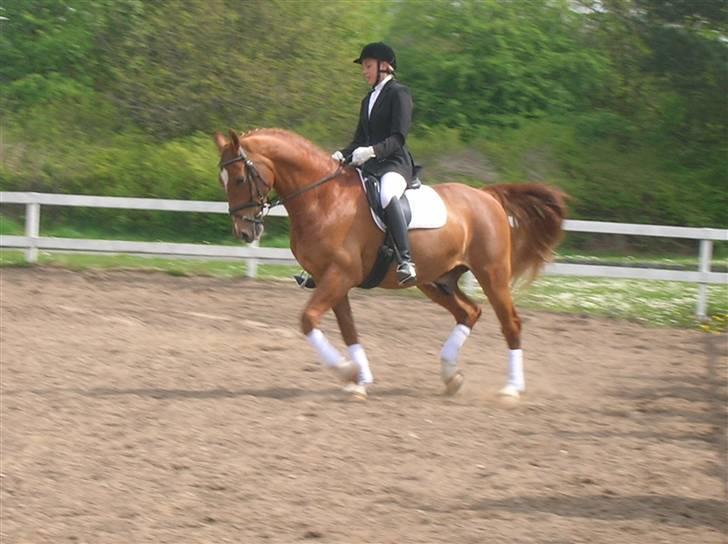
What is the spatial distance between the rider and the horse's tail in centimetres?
145

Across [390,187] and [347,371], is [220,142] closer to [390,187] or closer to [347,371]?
[390,187]

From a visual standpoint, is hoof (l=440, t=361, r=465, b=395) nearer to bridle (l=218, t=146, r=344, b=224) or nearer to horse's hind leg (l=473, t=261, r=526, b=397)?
horse's hind leg (l=473, t=261, r=526, b=397)

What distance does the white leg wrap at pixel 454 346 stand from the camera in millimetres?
9031

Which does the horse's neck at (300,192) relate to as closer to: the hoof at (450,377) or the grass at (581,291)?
the hoof at (450,377)

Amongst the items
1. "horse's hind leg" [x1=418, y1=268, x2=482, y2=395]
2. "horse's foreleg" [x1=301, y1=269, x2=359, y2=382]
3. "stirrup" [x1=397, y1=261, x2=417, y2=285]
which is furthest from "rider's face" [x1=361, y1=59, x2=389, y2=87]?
"horse's hind leg" [x1=418, y1=268, x2=482, y2=395]

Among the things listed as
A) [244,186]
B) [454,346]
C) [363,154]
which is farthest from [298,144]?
[454,346]

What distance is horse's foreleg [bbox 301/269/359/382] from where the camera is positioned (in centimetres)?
861

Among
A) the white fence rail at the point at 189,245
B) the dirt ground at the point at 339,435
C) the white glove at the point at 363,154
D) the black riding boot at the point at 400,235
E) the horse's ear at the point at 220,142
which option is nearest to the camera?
the dirt ground at the point at 339,435

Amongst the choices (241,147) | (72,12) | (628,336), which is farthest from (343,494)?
(72,12)

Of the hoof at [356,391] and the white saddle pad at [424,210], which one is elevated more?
the white saddle pad at [424,210]

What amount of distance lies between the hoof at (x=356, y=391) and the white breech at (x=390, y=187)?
145 cm

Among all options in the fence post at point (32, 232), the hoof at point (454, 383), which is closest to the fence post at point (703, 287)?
the hoof at point (454, 383)

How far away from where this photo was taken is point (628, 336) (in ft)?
40.8

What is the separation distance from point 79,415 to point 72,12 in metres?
23.8
